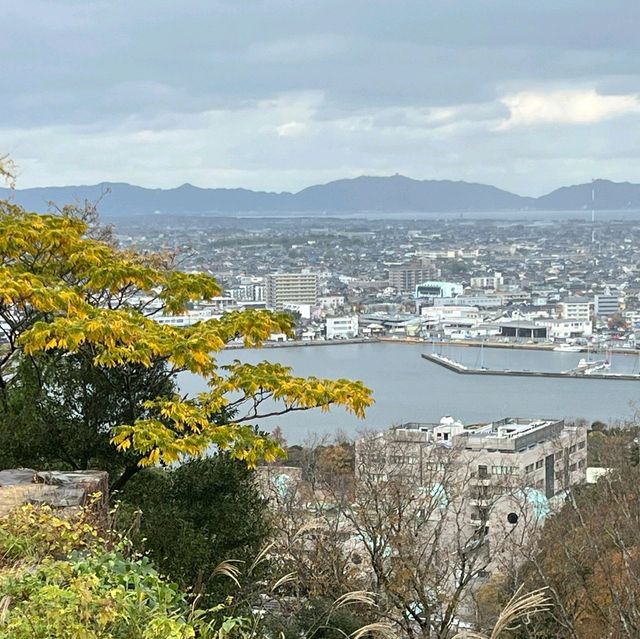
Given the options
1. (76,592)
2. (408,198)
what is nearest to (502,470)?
(76,592)

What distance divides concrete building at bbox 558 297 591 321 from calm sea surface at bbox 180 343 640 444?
8.97 m

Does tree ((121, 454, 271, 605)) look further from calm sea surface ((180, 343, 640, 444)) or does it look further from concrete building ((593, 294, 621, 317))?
concrete building ((593, 294, 621, 317))

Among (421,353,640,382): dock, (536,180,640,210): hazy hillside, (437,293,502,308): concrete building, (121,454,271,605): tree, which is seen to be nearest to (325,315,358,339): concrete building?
(421,353,640,382): dock

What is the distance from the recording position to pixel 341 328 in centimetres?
4125

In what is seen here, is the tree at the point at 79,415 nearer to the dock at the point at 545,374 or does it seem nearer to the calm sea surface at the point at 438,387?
the calm sea surface at the point at 438,387

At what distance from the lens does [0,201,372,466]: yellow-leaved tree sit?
3.26 metres

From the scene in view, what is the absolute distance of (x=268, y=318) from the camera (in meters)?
3.70

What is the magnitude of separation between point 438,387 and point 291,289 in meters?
23.3

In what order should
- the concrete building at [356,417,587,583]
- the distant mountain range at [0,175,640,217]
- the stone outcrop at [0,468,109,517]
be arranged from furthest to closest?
the distant mountain range at [0,175,640,217], the concrete building at [356,417,587,583], the stone outcrop at [0,468,109,517]

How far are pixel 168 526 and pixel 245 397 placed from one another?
1.51 feet

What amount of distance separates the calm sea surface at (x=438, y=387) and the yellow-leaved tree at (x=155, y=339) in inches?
547

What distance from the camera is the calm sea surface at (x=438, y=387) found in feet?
72.7

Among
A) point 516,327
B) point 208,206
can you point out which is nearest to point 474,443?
point 516,327

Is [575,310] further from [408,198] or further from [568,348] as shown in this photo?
[408,198]
